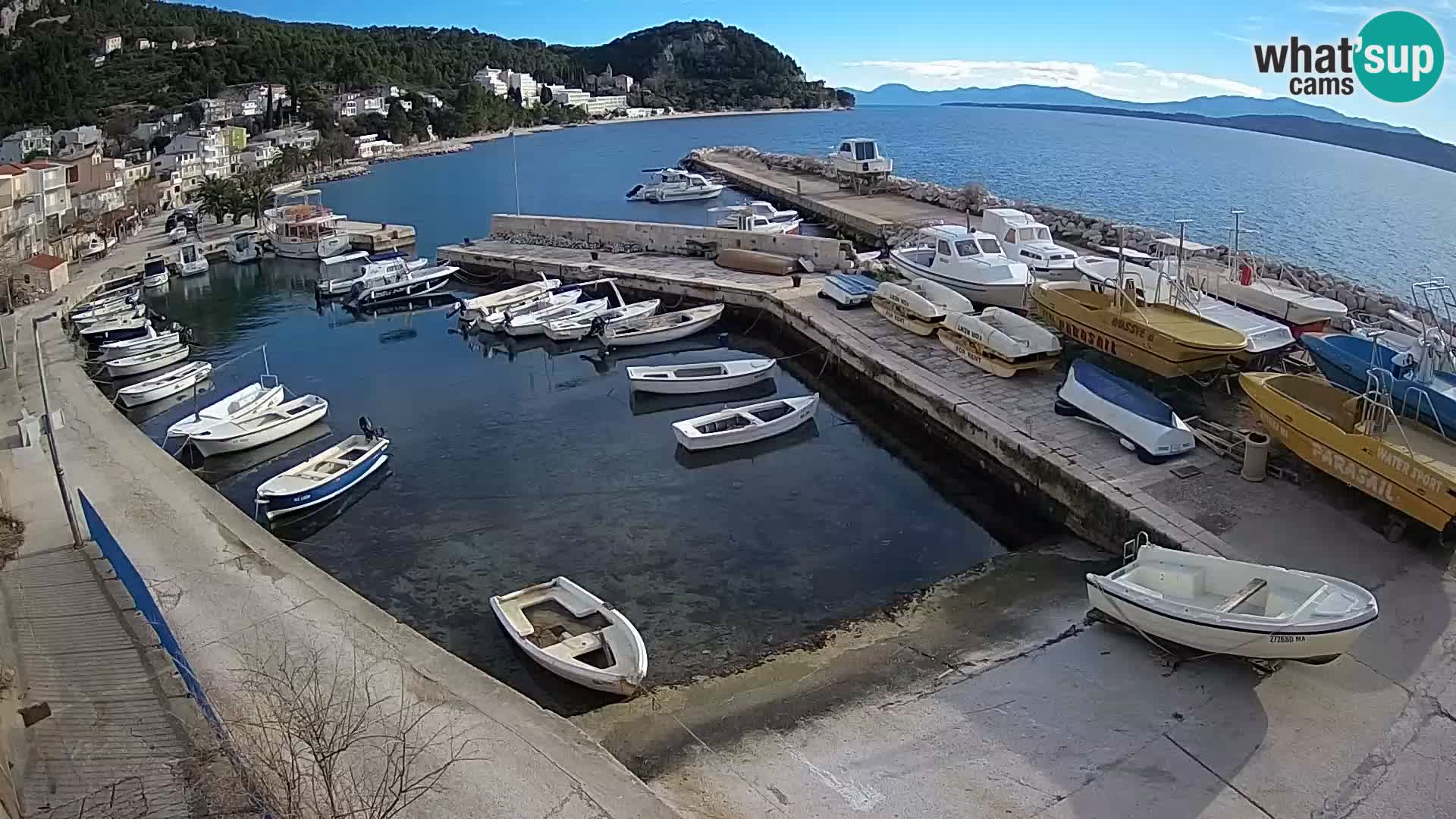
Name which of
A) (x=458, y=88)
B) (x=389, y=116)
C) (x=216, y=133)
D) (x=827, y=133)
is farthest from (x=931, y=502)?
(x=458, y=88)

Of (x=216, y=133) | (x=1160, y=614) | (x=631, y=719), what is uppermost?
(x=216, y=133)

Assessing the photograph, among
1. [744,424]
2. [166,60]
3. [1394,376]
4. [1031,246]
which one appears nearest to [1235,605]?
[1394,376]

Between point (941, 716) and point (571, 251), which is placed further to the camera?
point (571, 251)

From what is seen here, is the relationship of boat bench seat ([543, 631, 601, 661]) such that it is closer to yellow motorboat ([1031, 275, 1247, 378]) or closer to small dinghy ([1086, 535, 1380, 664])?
small dinghy ([1086, 535, 1380, 664])

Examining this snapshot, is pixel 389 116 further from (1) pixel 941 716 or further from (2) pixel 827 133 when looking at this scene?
(1) pixel 941 716

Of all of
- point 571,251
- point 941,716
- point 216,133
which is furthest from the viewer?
point 216,133

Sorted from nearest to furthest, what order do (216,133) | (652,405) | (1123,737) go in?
(1123,737) → (652,405) → (216,133)

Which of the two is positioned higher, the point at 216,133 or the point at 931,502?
the point at 216,133
